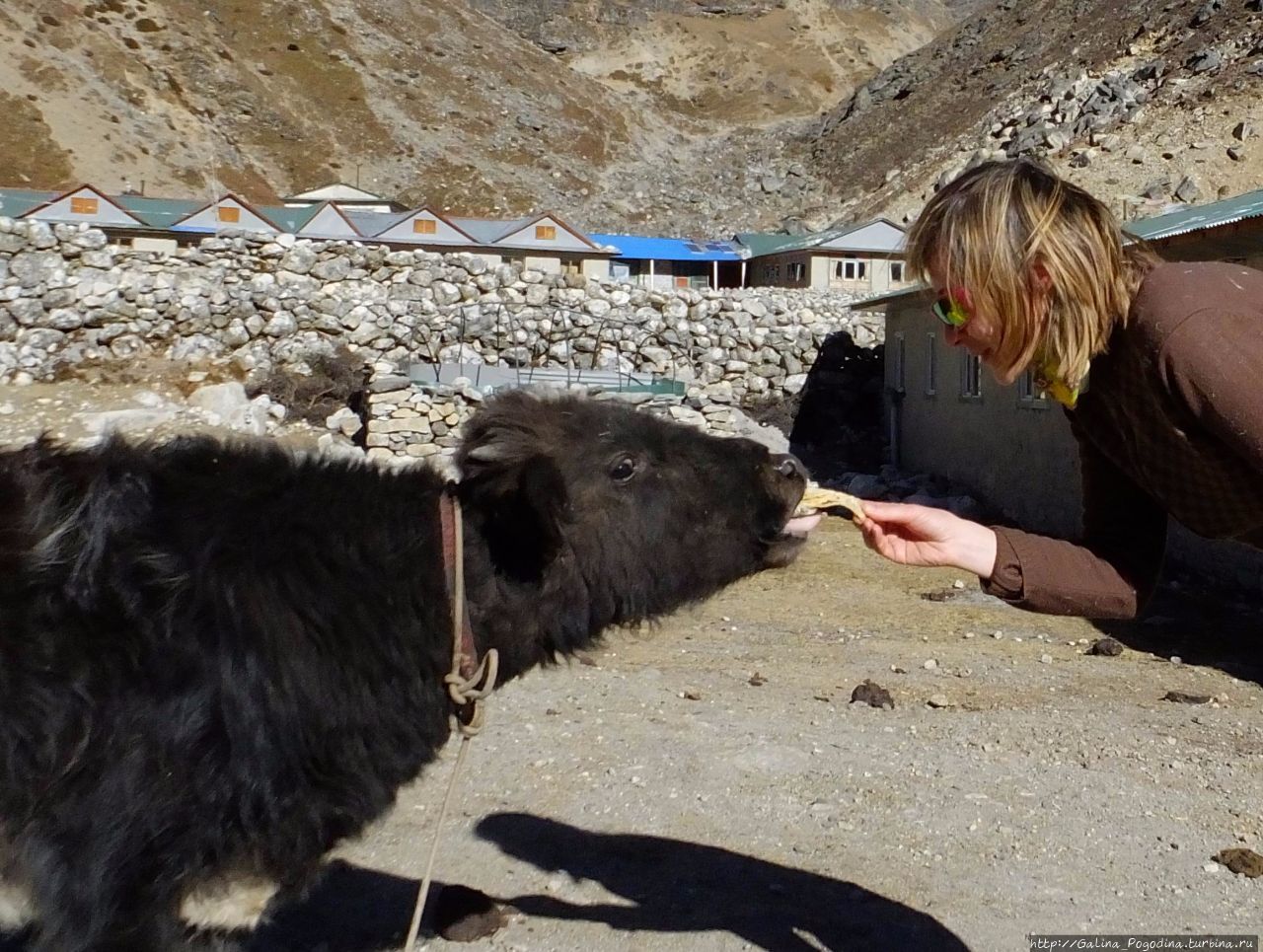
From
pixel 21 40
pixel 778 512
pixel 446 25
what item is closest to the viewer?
pixel 778 512

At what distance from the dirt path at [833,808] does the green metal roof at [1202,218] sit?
15.2 feet

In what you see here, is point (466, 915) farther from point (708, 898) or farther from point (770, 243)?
point (770, 243)

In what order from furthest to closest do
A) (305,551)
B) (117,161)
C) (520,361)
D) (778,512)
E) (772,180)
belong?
(772,180) → (117,161) → (520,361) → (778,512) → (305,551)

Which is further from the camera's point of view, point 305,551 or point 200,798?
point 305,551

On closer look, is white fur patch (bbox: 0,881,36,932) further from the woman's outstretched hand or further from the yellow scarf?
the yellow scarf

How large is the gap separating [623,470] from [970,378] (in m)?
14.3

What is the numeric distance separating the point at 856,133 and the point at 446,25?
34.7 meters

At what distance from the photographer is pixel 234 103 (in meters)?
69.1

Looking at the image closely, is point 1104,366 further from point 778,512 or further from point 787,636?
point 787,636

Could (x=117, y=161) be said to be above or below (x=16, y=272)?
above

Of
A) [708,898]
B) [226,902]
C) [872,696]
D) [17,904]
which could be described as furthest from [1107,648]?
[17,904]

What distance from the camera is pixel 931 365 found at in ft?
59.2

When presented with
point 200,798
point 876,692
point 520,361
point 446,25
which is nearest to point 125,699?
point 200,798

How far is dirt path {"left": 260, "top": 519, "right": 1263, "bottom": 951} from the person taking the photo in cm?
396
